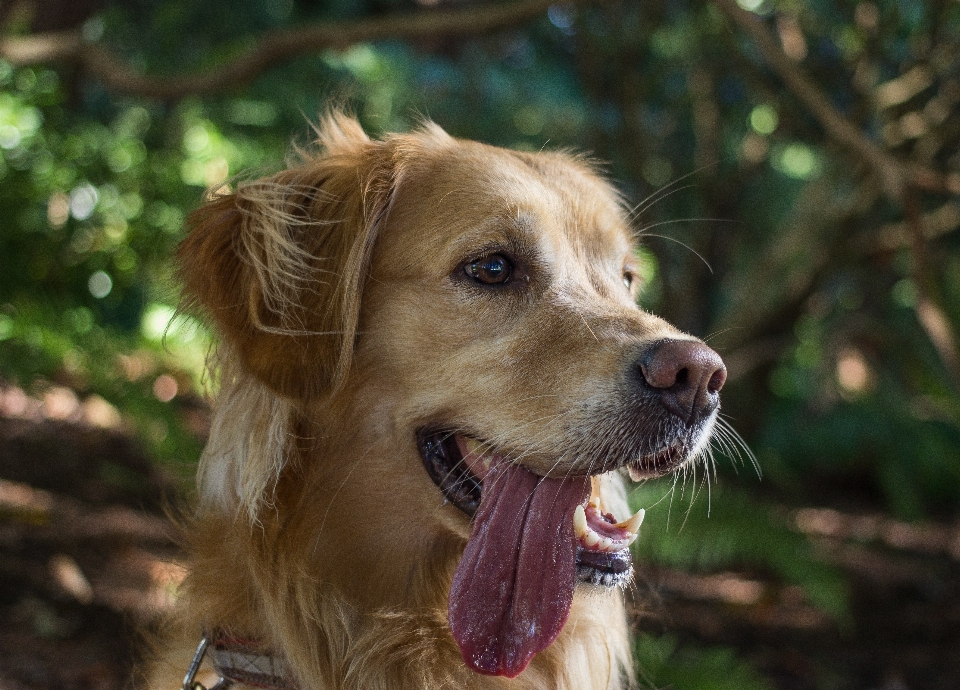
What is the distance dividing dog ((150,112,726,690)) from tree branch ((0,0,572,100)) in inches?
78.0

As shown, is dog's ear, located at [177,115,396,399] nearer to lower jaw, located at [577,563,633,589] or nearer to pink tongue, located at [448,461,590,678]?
pink tongue, located at [448,461,590,678]

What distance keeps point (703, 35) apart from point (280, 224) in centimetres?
474

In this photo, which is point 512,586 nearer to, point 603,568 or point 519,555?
point 519,555

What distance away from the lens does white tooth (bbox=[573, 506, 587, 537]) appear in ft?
7.37

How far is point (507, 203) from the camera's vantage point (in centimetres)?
244

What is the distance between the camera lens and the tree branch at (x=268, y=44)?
14.0 ft

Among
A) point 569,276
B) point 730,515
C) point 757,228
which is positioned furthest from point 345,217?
point 757,228

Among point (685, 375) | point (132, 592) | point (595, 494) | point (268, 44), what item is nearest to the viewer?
point (685, 375)

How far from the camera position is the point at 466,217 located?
243 cm

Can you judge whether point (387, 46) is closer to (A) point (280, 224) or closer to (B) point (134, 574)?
(B) point (134, 574)

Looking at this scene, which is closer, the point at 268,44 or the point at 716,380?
the point at 716,380

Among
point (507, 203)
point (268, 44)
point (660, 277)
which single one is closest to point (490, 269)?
point (507, 203)

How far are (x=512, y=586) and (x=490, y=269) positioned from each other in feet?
2.69

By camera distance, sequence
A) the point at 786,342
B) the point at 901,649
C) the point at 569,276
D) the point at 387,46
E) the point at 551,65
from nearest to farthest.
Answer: the point at 569,276 < the point at 901,649 < the point at 786,342 < the point at 387,46 < the point at 551,65
